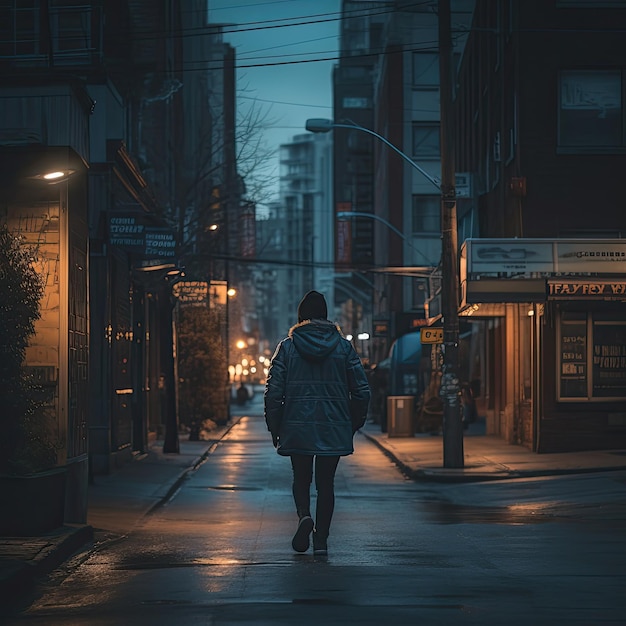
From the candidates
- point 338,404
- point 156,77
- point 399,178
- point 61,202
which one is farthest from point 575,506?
point 399,178

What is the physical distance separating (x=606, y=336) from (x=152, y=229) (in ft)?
31.2

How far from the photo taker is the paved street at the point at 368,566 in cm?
809

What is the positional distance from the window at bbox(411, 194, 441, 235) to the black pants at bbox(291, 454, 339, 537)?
191ft

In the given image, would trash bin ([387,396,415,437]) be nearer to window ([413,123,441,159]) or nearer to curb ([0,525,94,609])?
curb ([0,525,94,609])

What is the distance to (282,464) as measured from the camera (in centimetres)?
2658

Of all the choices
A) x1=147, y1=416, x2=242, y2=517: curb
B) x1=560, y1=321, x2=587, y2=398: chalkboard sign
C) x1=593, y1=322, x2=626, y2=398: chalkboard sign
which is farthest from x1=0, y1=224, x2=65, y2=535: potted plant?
x1=593, y1=322, x2=626, y2=398: chalkboard sign

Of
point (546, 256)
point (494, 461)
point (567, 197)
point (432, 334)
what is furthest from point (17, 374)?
point (567, 197)

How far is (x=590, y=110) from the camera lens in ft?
90.8

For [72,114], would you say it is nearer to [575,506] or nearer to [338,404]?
[338,404]

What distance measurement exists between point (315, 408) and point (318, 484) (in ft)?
2.06

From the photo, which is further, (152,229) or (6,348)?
(152,229)

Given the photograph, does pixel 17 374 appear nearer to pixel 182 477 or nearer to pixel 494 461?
pixel 182 477

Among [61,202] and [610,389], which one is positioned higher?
[61,202]

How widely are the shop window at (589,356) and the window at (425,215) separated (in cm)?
4168
